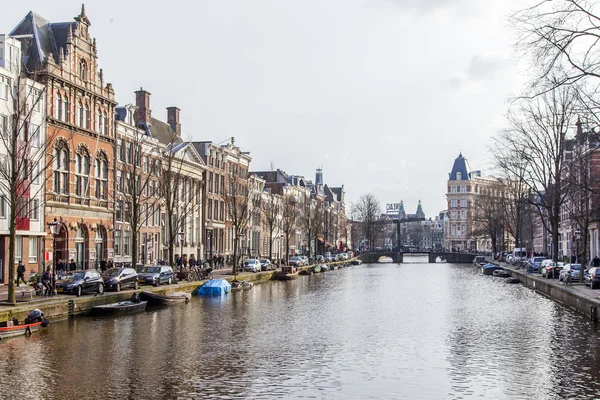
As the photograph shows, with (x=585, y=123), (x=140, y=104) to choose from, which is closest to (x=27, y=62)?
(x=140, y=104)

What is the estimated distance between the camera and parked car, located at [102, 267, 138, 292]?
1778 inches

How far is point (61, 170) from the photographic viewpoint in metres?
57.8

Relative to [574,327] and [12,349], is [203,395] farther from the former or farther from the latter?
[574,327]

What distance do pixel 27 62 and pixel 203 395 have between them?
46.1m

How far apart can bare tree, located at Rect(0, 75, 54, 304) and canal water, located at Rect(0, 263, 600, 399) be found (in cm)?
791

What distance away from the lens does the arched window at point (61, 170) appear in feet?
188

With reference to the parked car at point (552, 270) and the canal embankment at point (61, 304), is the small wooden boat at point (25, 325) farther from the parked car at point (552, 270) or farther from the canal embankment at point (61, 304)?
the parked car at point (552, 270)

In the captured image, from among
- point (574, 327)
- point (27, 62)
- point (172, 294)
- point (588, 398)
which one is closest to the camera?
point (588, 398)

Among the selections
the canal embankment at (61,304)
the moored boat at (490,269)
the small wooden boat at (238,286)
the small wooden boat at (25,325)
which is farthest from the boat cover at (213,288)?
the moored boat at (490,269)

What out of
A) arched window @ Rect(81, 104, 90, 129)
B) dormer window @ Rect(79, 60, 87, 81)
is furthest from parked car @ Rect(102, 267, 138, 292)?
dormer window @ Rect(79, 60, 87, 81)

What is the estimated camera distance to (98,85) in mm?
64938

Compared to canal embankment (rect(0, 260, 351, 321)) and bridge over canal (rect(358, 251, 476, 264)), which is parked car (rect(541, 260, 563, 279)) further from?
bridge over canal (rect(358, 251, 476, 264))

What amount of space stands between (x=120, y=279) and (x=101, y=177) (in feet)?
71.6

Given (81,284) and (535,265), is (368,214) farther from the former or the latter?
(81,284)
